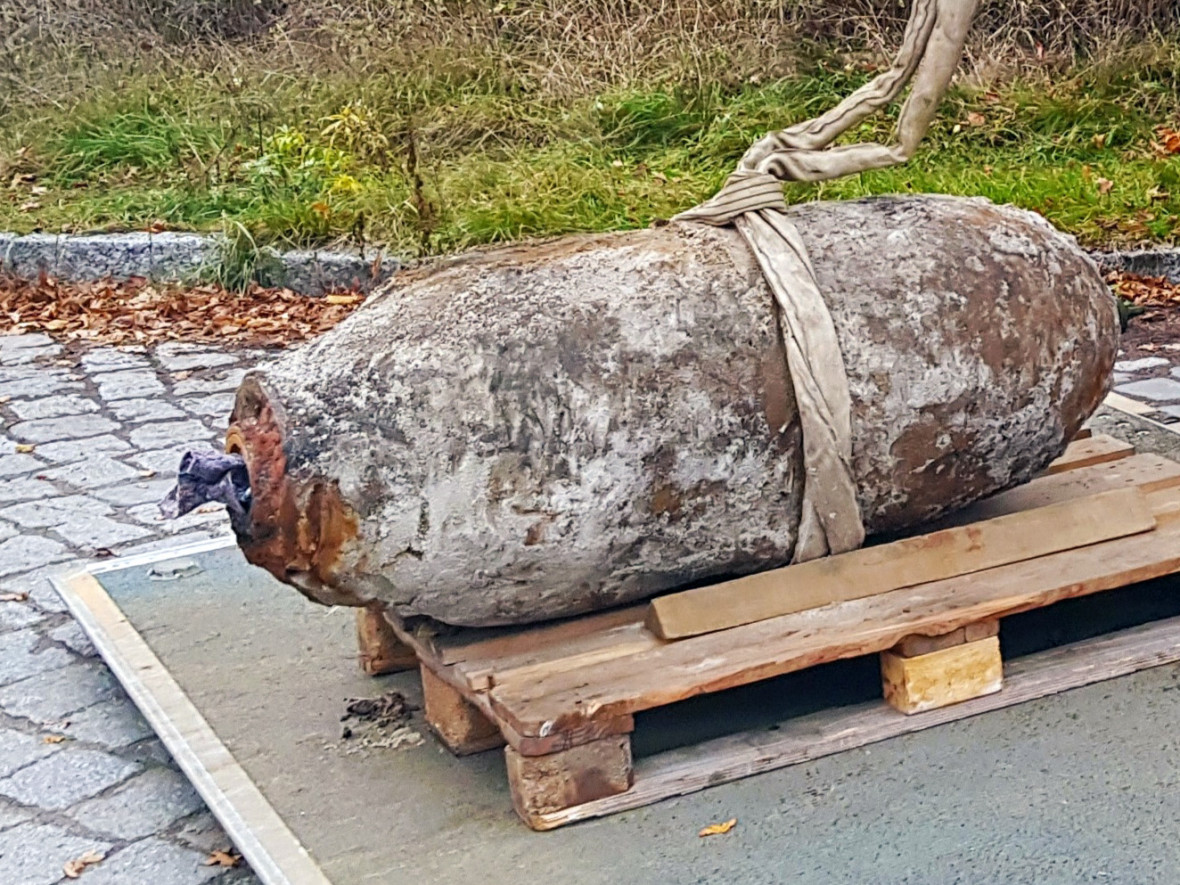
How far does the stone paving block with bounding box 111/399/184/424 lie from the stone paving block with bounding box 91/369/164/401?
75 mm

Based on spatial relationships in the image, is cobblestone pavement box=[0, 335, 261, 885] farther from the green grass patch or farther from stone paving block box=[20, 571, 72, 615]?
the green grass patch

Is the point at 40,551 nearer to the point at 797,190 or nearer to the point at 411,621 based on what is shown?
the point at 411,621

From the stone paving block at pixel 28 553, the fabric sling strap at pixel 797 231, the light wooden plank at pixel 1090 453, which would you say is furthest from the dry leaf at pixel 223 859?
the light wooden plank at pixel 1090 453

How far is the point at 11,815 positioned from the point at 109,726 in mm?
314

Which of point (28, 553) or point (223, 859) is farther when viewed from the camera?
point (28, 553)

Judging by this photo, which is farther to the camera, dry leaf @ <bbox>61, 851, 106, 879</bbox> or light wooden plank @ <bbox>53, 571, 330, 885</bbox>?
dry leaf @ <bbox>61, 851, 106, 879</bbox>

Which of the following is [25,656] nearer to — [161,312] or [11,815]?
[11,815]

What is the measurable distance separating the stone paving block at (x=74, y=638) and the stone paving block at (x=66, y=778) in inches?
16.7

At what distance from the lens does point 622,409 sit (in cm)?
242

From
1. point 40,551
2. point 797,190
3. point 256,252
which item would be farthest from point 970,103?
point 40,551

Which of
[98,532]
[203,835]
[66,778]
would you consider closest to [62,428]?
[98,532]

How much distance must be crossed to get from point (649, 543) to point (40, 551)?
1925 mm

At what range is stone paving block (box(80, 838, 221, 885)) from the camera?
7.96 feet

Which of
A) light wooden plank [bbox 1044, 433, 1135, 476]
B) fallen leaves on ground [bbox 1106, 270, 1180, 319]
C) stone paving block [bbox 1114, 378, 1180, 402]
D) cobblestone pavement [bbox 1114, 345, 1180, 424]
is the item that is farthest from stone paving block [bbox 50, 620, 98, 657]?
fallen leaves on ground [bbox 1106, 270, 1180, 319]
